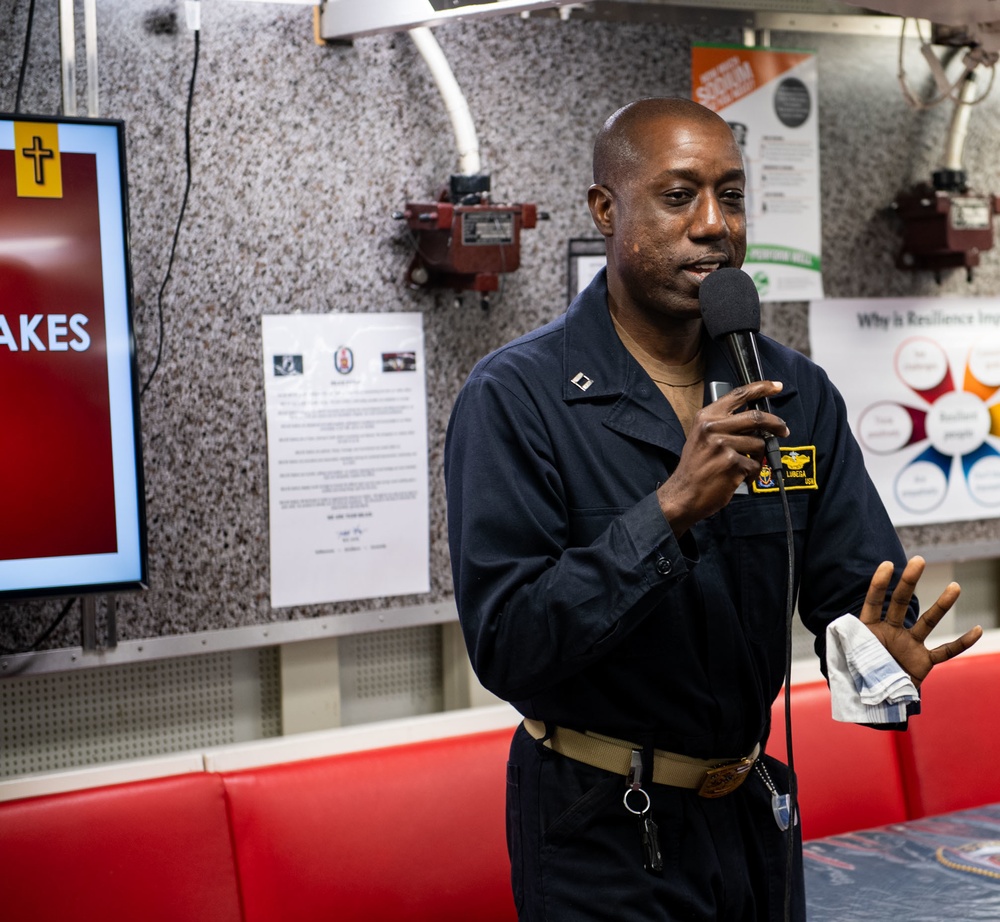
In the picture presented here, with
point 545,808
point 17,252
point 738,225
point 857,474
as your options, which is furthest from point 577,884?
point 17,252

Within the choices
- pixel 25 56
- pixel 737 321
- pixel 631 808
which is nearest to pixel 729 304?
pixel 737 321

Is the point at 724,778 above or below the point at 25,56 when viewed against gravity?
below

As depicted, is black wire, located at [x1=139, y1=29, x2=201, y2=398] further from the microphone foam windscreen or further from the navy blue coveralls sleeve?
the microphone foam windscreen

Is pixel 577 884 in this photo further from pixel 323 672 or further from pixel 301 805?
pixel 323 672

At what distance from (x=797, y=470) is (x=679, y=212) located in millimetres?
293

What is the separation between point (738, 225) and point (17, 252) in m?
0.93

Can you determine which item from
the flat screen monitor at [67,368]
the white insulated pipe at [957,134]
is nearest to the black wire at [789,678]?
the flat screen monitor at [67,368]

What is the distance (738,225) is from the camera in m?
1.24

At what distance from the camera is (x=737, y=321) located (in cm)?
110

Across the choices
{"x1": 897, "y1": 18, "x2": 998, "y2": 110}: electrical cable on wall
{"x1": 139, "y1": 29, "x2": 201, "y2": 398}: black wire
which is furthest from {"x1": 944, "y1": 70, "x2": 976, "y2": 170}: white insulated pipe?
{"x1": 139, "y1": 29, "x2": 201, "y2": 398}: black wire

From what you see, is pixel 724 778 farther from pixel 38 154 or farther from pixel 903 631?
pixel 38 154

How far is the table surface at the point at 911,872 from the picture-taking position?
1.72 metres

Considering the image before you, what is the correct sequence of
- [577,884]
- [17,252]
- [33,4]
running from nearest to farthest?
[577,884] < [17,252] < [33,4]

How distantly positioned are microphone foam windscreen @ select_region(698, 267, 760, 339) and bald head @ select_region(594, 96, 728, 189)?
0.62 ft
